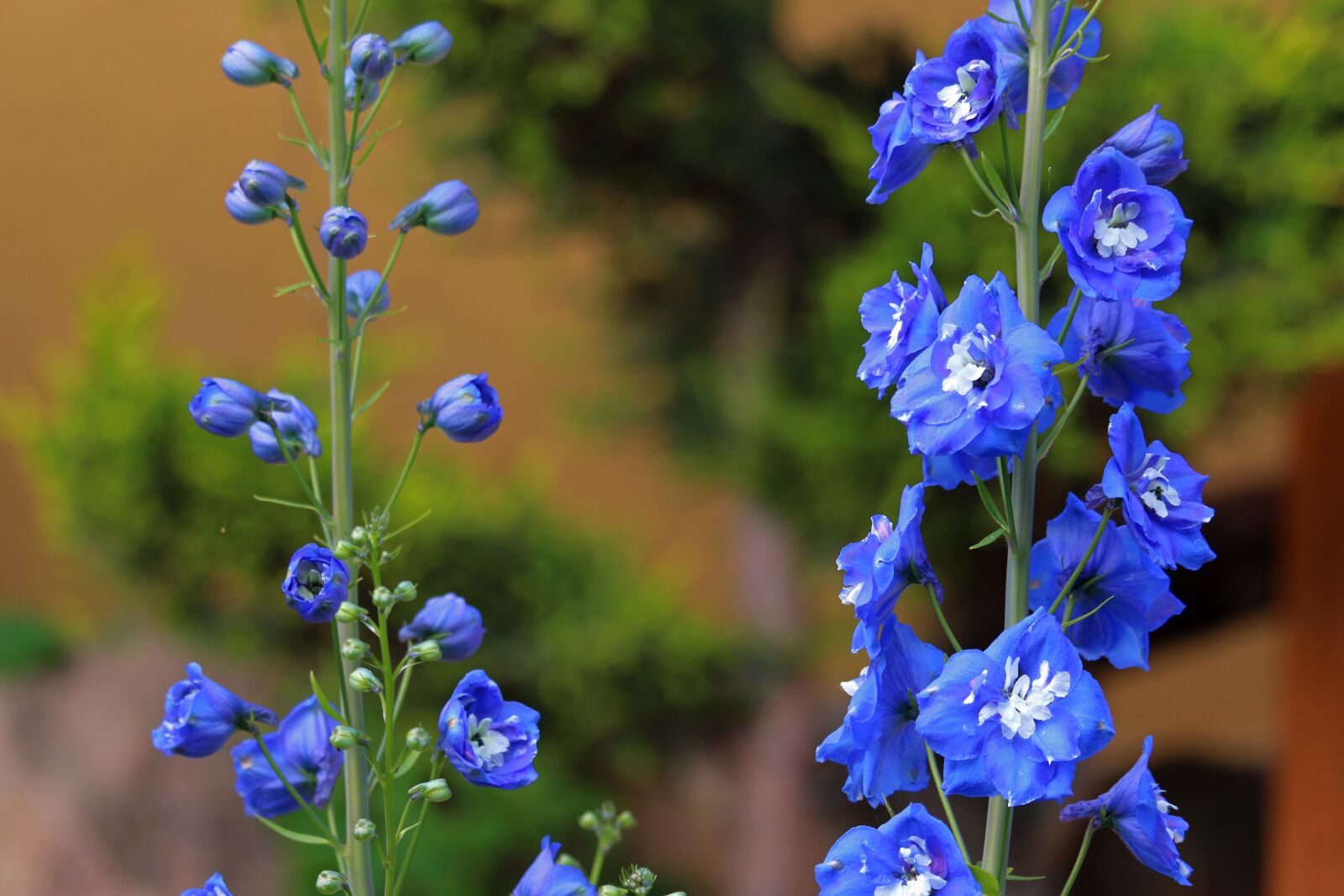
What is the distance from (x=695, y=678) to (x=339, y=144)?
235cm

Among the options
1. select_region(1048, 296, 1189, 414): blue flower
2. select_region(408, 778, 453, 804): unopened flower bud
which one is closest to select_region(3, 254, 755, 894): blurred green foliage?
select_region(408, 778, 453, 804): unopened flower bud

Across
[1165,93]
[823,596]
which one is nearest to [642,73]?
[1165,93]

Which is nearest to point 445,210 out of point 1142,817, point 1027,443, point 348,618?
point 348,618

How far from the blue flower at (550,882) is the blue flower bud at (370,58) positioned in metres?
0.45

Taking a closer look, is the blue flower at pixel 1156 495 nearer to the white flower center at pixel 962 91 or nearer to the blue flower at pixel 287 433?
the white flower center at pixel 962 91

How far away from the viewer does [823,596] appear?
12.1ft

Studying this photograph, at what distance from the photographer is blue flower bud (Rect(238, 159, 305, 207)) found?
774mm

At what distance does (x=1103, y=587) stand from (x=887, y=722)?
14 centimetres

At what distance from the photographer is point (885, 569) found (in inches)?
25.4

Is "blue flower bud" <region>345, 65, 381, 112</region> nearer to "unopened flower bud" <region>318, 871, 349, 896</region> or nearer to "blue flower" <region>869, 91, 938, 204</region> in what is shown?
"blue flower" <region>869, 91, 938, 204</region>

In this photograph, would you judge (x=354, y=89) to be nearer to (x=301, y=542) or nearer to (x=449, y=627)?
(x=449, y=627)

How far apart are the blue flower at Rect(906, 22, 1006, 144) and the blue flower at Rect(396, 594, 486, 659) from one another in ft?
1.22

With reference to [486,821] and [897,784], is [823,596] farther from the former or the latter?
[897,784]

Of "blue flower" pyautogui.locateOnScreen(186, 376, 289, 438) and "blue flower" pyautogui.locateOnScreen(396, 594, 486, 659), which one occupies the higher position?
"blue flower" pyautogui.locateOnScreen(186, 376, 289, 438)
